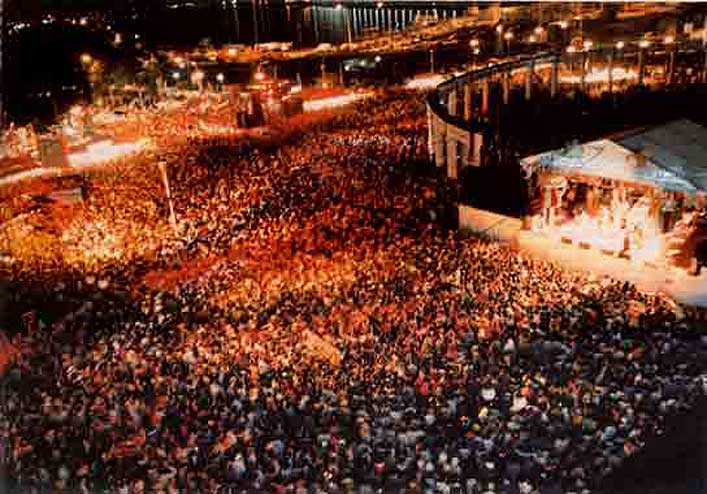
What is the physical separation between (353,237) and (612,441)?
27.2 ft

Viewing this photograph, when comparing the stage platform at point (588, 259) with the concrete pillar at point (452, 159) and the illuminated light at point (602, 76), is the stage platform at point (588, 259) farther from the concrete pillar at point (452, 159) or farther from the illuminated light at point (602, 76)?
the illuminated light at point (602, 76)

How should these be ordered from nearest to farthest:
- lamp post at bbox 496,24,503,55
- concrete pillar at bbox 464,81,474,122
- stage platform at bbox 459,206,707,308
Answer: stage platform at bbox 459,206,707,308, concrete pillar at bbox 464,81,474,122, lamp post at bbox 496,24,503,55

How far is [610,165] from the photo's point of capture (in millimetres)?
14227

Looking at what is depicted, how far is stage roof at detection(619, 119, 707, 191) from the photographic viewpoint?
13609mm

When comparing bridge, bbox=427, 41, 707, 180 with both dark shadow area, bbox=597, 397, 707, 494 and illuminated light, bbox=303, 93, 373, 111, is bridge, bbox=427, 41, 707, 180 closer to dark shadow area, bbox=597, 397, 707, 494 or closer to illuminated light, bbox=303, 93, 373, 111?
illuminated light, bbox=303, 93, 373, 111

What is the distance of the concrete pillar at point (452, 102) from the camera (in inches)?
1045

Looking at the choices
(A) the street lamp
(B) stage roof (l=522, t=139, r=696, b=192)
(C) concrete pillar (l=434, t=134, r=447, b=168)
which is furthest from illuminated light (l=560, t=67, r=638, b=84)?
(B) stage roof (l=522, t=139, r=696, b=192)

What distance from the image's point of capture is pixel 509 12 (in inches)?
2232

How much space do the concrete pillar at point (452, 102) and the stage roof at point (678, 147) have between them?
11810mm

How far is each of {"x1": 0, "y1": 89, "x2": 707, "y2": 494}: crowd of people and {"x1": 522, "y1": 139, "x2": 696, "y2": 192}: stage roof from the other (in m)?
2.49

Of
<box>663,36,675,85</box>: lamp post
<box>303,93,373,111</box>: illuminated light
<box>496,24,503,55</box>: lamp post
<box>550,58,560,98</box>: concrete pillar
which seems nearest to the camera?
<box>663,36,675,85</box>: lamp post

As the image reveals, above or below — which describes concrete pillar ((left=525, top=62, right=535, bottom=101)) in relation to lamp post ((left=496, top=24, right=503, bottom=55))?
below

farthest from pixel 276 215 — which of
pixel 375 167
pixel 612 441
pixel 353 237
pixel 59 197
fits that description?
pixel 612 441

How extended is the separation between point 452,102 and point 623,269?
1484 cm
